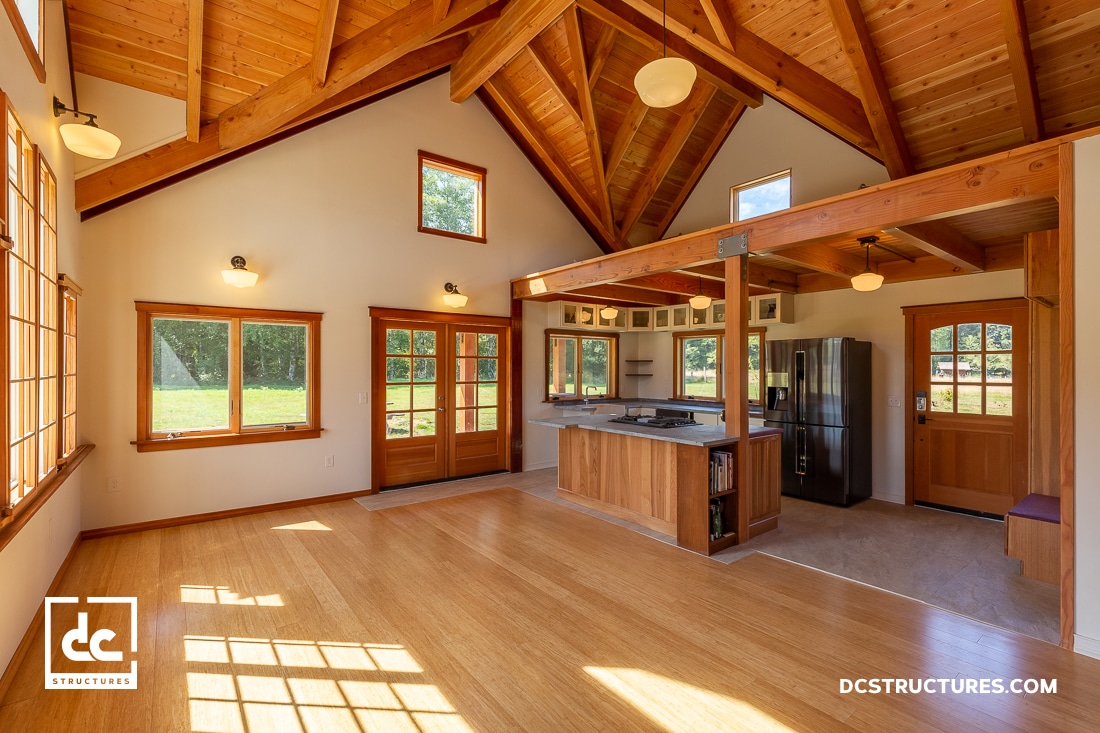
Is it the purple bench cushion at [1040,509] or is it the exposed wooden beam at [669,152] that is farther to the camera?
the exposed wooden beam at [669,152]

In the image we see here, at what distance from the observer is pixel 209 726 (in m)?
2.06

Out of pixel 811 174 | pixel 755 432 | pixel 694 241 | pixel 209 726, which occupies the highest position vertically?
pixel 811 174

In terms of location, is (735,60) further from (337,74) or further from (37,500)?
(37,500)

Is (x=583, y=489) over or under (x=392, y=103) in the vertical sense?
under

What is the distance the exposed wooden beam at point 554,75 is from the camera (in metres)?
5.74

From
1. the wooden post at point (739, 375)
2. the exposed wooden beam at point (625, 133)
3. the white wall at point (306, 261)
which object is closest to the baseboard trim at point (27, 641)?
the white wall at point (306, 261)

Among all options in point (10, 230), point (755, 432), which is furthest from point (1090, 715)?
point (10, 230)

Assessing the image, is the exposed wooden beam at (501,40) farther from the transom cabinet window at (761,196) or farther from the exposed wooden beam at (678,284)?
the transom cabinet window at (761,196)

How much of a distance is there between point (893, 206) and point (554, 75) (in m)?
4.20

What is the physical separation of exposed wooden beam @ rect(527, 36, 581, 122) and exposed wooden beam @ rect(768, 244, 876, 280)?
10.1 ft

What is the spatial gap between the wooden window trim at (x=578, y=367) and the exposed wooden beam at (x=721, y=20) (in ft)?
13.2

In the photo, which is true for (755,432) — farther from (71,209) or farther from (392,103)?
(71,209)

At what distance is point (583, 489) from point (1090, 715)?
3.66 m

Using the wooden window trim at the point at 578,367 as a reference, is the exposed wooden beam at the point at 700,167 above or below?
above
